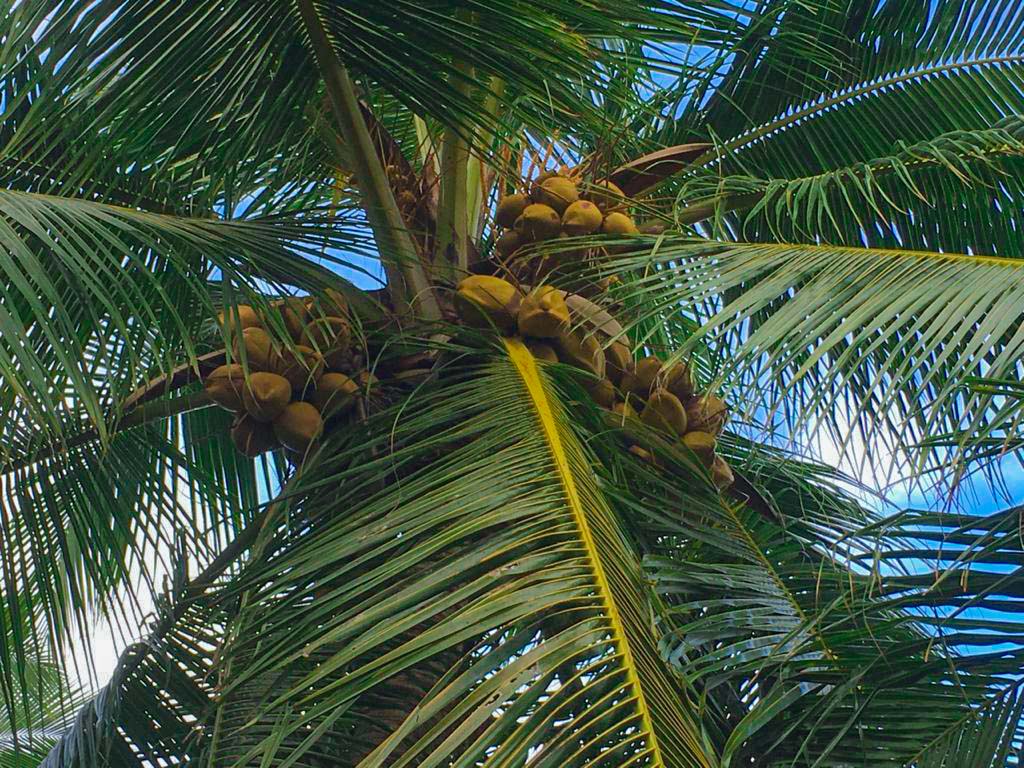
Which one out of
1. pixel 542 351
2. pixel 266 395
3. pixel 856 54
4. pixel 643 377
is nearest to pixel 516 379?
pixel 542 351

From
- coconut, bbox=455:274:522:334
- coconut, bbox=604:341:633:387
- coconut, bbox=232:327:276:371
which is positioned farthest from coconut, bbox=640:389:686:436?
coconut, bbox=232:327:276:371

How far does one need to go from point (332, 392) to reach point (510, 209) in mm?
666

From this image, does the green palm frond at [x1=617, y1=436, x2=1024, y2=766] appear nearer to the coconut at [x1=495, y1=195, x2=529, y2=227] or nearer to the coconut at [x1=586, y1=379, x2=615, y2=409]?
the coconut at [x1=586, y1=379, x2=615, y2=409]

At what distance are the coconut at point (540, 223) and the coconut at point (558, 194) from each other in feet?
0.09

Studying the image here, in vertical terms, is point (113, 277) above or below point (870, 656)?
above

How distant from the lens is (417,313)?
2.79m

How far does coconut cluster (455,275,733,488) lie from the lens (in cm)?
264

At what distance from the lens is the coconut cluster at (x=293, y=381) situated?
252cm

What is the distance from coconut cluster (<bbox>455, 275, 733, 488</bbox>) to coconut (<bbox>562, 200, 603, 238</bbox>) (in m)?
0.20

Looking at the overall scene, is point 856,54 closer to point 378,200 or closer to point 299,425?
point 378,200

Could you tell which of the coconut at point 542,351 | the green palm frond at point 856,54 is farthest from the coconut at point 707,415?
the green palm frond at point 856,54

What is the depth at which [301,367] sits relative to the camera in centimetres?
254

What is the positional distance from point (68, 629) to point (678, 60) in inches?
80.5

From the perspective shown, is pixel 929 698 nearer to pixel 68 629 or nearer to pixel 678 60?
pixel 678 60
